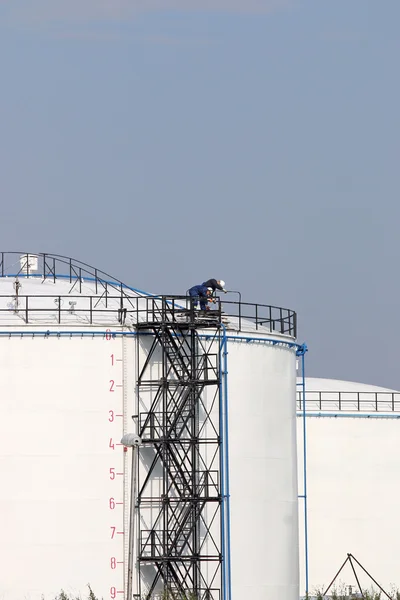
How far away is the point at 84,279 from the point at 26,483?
9268mm

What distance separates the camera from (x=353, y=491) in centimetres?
6378

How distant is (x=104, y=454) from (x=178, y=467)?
214cm

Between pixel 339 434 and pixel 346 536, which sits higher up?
pixel 339 434

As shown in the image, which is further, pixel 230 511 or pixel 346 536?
pixel 346 536

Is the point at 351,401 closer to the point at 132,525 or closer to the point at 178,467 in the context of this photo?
the point at 178,467

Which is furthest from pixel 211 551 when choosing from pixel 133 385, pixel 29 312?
pixel 29 312

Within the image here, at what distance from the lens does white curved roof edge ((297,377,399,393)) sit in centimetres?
6769

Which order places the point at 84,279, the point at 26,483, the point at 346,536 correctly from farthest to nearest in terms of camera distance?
the point at 346,536 < the point at 84,279 < the point at 26,483

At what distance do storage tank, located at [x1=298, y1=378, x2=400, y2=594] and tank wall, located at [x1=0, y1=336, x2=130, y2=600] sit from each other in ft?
62.7

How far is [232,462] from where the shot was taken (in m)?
46.9

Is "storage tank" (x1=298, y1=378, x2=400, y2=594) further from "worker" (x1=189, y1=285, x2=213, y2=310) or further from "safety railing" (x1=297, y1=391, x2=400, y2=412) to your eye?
"worker" (x1=189, y1=285, x2=213, y2=310)

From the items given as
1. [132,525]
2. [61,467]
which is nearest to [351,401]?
[61,467]

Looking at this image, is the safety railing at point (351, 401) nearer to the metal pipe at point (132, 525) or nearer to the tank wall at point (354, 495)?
the tank wall at point (354, 495)

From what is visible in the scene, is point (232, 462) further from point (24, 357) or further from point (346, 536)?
point (346, 536)
